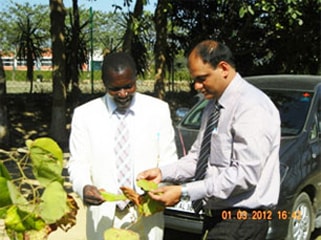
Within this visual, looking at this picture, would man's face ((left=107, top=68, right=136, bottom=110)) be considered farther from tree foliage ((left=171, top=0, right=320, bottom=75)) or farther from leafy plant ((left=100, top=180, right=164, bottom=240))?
tree foliage ((left=171, top=0, right=320, bottom=75))

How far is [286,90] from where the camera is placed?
Result: 577 cm

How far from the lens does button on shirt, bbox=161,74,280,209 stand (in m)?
2.12

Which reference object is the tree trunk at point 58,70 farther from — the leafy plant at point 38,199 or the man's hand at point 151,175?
the leafy plant at point 38,199

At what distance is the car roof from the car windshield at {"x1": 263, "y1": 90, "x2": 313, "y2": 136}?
0.34 feet

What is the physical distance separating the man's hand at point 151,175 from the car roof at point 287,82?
3650 millimetres

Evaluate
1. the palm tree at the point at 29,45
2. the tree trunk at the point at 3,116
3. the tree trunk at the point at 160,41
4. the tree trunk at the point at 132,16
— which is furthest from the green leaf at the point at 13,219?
the palm tree at the point at 29,45

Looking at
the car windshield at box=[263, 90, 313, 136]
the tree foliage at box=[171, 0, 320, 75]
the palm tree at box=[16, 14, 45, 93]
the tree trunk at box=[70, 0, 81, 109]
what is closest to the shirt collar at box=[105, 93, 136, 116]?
the car windshield at box=[263, 90, 313, 136]

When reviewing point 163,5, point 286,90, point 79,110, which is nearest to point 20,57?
point 163,5

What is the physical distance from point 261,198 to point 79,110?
95 centimetres

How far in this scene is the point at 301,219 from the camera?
490cm

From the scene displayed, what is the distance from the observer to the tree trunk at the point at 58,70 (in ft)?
32.2

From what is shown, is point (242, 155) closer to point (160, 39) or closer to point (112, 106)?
point (112, 106)

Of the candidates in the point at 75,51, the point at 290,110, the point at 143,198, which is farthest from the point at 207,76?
the point at 75,51

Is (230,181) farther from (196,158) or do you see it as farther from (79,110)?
(79,110)
